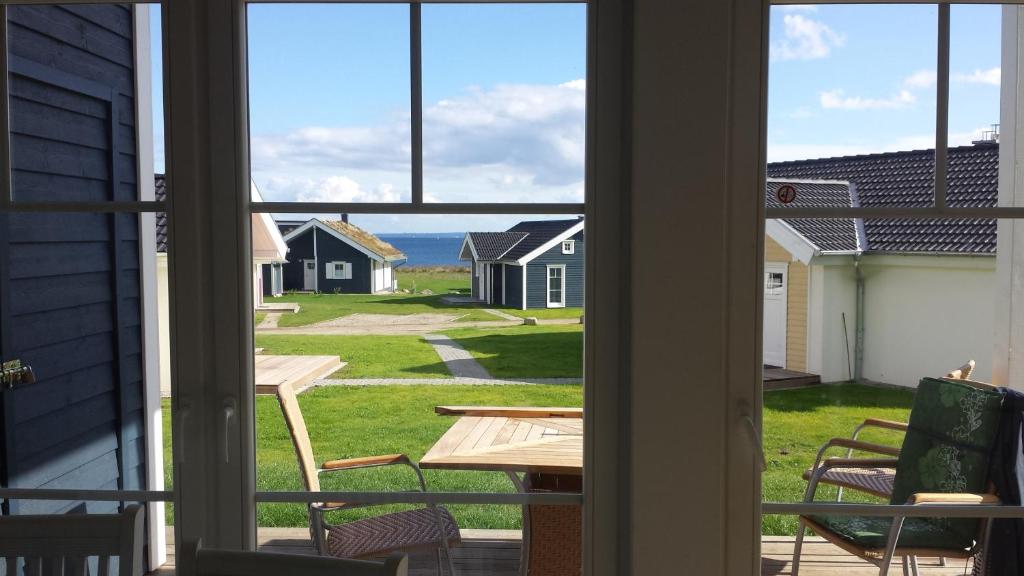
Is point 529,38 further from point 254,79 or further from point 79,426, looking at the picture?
point 79,426

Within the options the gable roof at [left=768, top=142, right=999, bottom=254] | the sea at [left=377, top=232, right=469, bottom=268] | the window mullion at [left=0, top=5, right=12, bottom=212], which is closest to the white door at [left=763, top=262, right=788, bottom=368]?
the gable roof at [left=768, top=142, right=999, bottom=254]

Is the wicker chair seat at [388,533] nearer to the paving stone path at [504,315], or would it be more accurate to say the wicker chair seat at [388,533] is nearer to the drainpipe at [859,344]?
the paving stone path at [504,315]

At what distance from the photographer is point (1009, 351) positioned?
1.67 metres

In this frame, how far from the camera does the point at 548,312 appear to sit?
5.55 ft

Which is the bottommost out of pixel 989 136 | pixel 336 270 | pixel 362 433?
pixel 362 433

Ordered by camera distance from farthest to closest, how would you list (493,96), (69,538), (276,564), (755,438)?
(493,96) → (755,438) → (69,538) → (276,564)

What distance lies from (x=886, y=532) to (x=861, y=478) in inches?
5.3

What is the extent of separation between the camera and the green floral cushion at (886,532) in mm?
1677

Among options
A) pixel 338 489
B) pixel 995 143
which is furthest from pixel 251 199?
pixel 995 143

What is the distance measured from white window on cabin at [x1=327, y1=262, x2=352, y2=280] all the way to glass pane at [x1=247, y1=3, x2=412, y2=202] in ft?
0.47

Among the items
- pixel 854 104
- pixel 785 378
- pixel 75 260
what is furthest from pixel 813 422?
pixel 75 260

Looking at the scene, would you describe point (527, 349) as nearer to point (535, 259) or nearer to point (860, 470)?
point (535, 259)

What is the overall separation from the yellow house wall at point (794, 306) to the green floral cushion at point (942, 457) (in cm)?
28

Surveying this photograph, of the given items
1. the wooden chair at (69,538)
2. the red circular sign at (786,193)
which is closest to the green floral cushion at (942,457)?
the red circular sign at (786,193)
